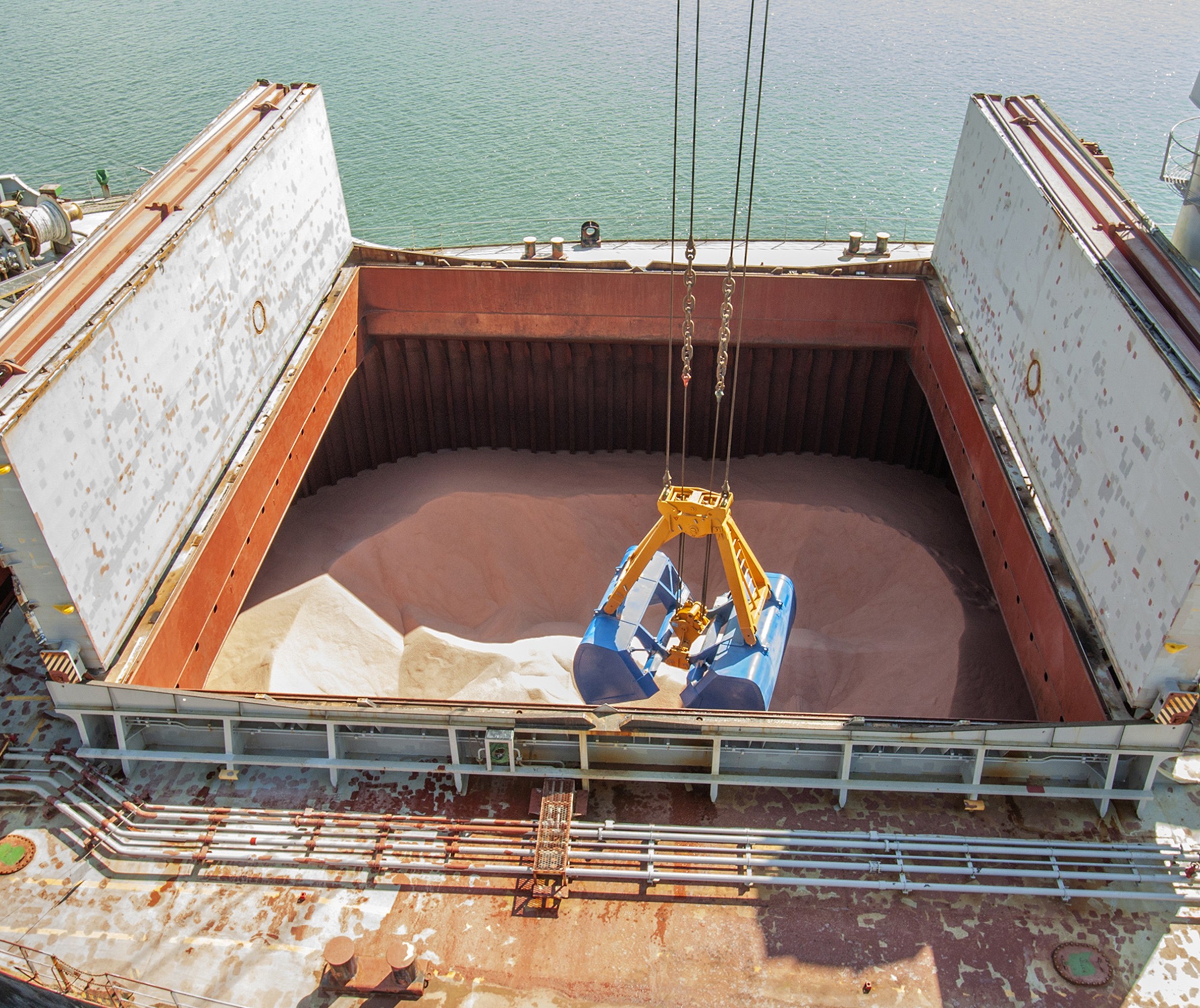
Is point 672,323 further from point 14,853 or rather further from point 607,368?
point 14,853

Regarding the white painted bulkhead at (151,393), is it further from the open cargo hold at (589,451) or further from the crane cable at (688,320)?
the crane cable at (688,320)

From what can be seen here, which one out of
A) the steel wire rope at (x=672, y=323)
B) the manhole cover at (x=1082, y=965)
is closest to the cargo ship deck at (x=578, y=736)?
the manhole cover at (x=1082, y=965)

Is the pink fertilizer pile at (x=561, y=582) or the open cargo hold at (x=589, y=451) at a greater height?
the open cargo hold at (x=589, y=451)

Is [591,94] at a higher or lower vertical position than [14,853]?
higher

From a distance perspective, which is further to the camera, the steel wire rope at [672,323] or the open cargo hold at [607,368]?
the open cargo hold at [607,368]

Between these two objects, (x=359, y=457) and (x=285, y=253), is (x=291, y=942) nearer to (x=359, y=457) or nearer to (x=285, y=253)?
(x=285, y=253)

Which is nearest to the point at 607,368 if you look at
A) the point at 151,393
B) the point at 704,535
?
the point at 704,535
